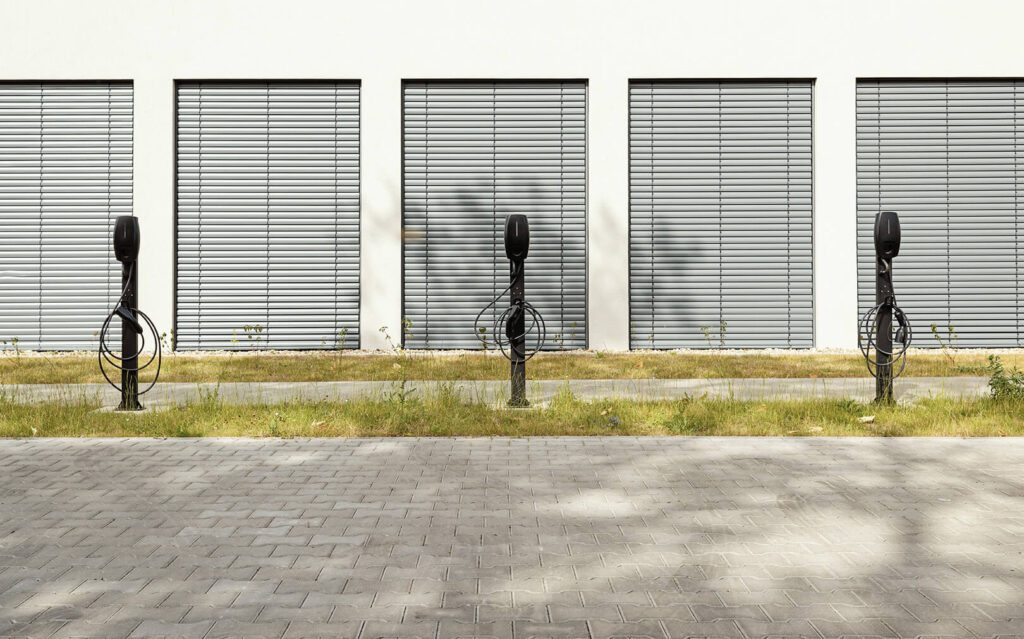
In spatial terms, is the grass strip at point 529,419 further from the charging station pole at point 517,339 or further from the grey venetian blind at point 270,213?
the grey venetian blind at point 270,213

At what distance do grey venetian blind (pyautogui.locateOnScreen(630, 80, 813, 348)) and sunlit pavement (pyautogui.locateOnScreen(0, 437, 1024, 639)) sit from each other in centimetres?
832

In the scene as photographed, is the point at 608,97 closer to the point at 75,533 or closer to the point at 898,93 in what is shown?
the point at 898,93

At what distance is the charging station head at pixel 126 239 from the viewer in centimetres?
902

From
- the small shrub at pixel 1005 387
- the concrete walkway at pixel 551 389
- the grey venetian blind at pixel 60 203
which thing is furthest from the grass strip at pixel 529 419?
the grey venetian blind at pixel 60 203

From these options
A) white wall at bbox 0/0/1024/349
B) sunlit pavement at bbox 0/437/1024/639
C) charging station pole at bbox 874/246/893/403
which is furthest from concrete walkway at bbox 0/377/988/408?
white wall at bbox 0/0/1024/349

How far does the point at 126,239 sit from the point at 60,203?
7.64m

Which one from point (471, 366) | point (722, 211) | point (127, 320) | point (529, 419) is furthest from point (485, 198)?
point (529, 419)

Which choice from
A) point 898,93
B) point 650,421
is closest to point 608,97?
point 898,93

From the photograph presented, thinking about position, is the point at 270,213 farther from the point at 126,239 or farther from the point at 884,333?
the point at 884,333

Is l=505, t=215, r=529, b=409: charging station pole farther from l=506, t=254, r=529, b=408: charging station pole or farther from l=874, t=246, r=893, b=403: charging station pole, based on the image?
l=874, t=246, r=893, b=403: charging station pole

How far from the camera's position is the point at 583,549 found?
430 centimetres

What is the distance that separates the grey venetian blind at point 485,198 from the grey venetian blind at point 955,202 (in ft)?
18.3
